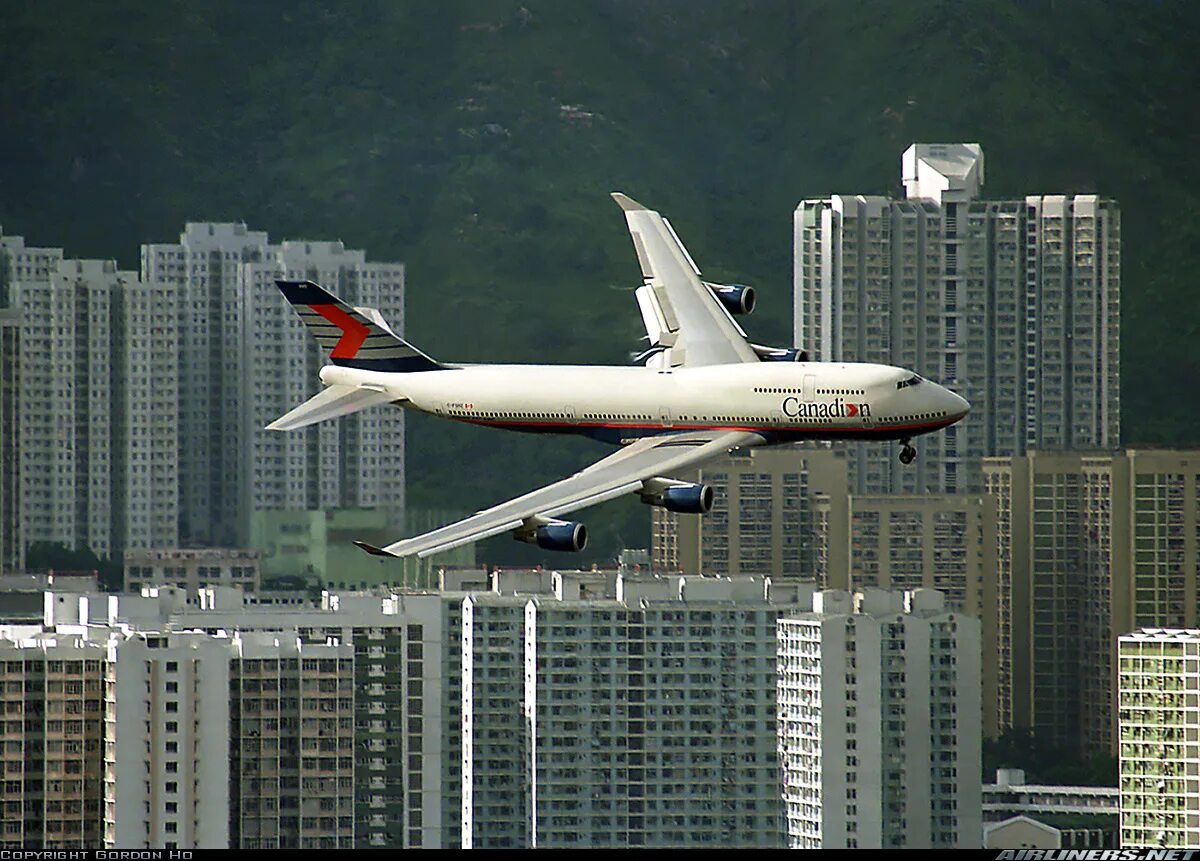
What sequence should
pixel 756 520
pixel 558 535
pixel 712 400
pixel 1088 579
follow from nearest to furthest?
pixel 558 535, pixel 712 400, pixel 1088 579, pixel 756 520

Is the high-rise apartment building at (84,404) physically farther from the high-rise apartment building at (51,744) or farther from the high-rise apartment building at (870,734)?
the high-rise apartment building at (51,744)

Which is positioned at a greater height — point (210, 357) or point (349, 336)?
point (210, 357)

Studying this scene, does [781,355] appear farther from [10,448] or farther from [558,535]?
[10,448]

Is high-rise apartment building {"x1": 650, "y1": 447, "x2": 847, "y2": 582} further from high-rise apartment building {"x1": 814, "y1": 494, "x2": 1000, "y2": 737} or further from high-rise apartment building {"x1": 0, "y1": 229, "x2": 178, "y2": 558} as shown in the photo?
high-rise apartment building {"x1": 0, "y1": 229, "x2": 178, "y2": 558}

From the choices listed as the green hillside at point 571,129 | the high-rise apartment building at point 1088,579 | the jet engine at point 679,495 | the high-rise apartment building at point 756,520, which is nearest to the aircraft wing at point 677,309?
the jet engine at point 679,495

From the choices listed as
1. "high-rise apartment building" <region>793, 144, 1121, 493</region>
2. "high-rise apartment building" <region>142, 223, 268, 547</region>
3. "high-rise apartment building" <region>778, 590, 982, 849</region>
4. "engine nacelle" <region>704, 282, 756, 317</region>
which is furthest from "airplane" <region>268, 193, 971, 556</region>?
"high-rise apartment building" <region>793, 144, 1121, 493</region>

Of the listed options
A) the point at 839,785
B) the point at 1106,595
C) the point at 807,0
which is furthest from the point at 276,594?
the point at 807,0

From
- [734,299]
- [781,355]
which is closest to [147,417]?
[734,299]

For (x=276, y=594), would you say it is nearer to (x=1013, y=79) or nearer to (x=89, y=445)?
(x=89, y=445)
